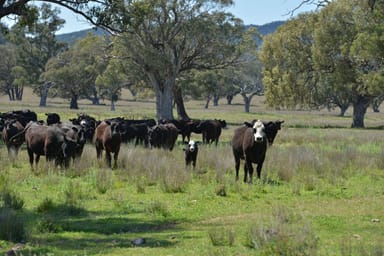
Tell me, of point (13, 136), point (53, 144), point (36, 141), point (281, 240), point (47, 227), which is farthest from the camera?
point (13, 136)

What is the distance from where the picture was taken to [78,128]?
20312 millimetres

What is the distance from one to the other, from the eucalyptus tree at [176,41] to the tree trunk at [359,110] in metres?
13.1

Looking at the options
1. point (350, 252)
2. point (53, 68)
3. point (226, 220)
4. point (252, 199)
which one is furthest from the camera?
point (53, 68)

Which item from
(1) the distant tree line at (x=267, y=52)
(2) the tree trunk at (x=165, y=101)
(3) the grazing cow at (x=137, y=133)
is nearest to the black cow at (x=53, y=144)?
(3) the grazing cow at (x=137, y=133)

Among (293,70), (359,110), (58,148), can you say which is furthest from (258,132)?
(359,110)

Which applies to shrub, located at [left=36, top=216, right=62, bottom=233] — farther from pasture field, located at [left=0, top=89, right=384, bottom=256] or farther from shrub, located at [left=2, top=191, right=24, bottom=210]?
shrub, located at [left=2, top=191, right=24, bottom=210]

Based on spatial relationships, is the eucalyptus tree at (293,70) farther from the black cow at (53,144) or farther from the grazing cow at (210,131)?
the black cow at (53,144)

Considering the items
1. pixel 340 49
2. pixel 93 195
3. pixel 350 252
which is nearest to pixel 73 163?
pixel 93 195

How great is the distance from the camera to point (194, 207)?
12586 mm

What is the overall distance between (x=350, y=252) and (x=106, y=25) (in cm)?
1365

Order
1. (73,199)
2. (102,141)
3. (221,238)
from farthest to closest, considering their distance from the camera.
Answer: (102,141) < (73,199) < (221,238)

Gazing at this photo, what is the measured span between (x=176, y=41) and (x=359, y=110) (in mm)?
19337

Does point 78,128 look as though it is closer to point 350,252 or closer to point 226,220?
point 226,220

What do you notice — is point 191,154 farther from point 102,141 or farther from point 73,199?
point 73,199
